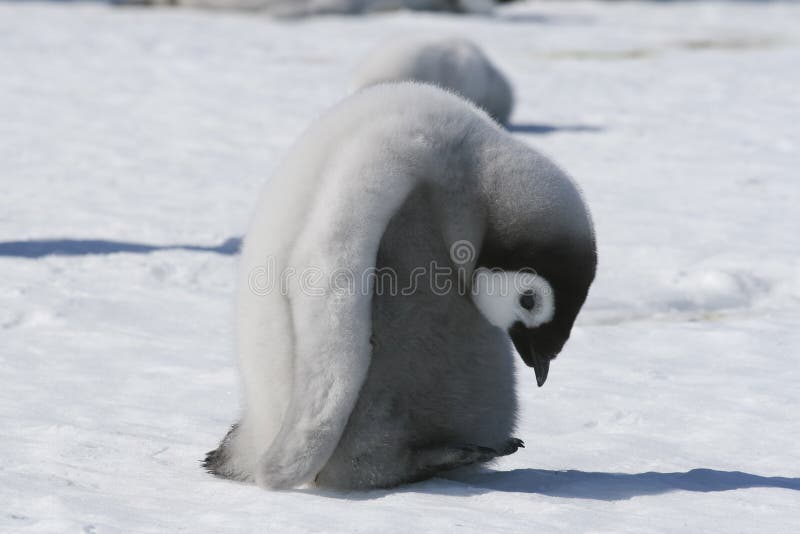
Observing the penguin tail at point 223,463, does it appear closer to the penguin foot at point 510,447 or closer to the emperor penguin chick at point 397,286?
the emperor penguin chick at point 397,286

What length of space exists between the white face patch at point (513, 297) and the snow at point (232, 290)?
39 centimetres

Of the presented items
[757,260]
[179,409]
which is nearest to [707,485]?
[179,409]

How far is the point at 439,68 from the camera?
27.7 ft

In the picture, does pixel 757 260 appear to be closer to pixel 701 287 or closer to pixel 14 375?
pixel 701 287

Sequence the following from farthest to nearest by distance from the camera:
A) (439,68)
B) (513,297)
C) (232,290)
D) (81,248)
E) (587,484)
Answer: (439,68)
(81,248)
(232,290)
(587,484)
(513,297)

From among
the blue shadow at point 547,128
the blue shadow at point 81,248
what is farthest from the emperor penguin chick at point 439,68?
the blue shadow at point 81,248

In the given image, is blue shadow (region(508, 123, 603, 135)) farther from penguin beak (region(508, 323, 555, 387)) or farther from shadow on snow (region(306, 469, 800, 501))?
penguin beak (region(508, 323, 555, 387))

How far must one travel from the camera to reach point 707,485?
3070 mm

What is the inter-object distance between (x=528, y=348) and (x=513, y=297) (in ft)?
0.51

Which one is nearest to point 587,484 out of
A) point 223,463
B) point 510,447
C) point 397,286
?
point 510,447

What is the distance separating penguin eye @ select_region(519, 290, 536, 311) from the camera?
115 inches

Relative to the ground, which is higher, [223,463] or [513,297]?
[513,297]

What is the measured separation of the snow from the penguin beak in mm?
281

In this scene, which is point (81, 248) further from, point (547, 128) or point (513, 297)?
point (547, 128)
